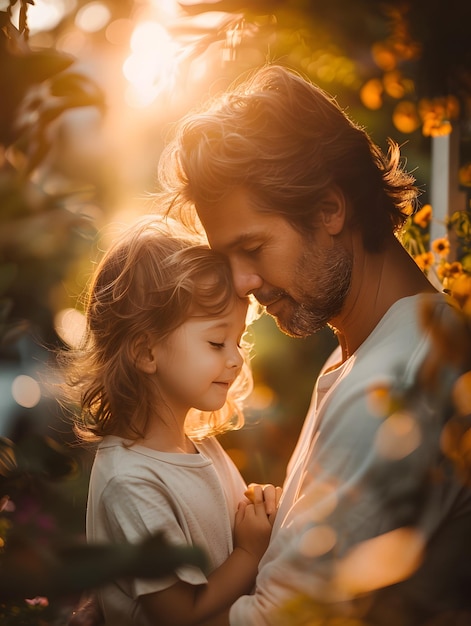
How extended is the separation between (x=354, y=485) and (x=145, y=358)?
0.99m

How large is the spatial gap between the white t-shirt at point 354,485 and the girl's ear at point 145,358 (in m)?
0.50

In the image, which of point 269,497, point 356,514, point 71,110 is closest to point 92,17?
point 71,110

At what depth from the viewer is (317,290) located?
2.01 m

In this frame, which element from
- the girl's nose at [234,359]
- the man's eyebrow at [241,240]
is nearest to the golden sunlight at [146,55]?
the man's eyebrow at [241,240]

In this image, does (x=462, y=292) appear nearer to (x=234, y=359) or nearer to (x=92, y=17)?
(x=92, y=17)

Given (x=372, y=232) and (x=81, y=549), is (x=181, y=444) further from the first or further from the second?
(x=81, y=549)

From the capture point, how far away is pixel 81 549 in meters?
Answer: 0.45

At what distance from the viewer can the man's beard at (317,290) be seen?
79.2 inches

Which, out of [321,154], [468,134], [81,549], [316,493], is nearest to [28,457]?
[81,549]

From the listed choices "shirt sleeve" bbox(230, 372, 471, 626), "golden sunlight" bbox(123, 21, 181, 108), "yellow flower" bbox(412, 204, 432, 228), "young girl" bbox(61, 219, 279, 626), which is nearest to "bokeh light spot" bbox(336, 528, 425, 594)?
"shirt sleeve" bbox(230, 372, 471, 626)

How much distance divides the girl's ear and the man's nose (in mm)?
319

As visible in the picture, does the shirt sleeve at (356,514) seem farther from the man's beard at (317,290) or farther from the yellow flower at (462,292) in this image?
the man's beard at (317,290)

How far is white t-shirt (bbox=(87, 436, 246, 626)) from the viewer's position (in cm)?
174

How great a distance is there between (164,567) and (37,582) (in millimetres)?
80
